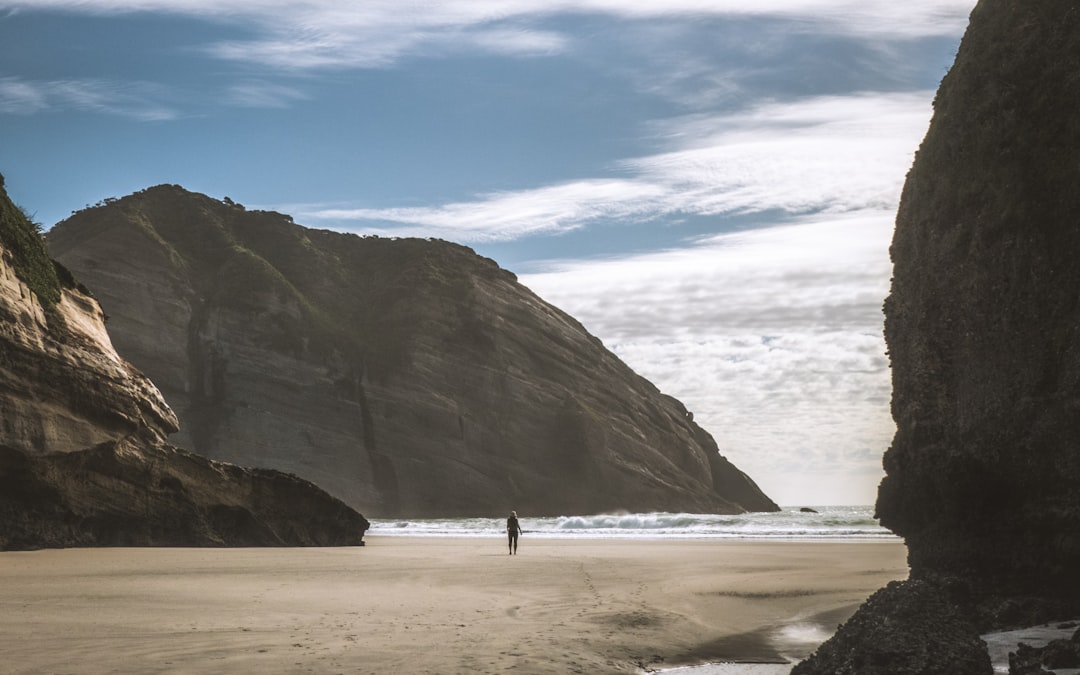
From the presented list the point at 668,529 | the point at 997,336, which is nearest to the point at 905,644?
the point at 997,336

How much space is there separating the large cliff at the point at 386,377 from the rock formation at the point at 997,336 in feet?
195

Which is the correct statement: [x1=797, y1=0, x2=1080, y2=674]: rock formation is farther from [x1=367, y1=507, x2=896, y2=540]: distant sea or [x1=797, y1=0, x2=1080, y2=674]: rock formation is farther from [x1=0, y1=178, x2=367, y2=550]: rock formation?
[x1=367, y1=507, x2=896, y2=540]: distant sea

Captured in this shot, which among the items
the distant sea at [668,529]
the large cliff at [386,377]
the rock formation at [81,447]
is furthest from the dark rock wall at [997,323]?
the large cliff at [386,377]

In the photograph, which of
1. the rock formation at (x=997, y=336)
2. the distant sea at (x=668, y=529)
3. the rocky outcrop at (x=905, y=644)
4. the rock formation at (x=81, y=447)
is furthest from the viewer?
the distant sea at (x=668, y=529)

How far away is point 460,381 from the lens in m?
79.7

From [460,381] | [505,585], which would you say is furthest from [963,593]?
[460,381]

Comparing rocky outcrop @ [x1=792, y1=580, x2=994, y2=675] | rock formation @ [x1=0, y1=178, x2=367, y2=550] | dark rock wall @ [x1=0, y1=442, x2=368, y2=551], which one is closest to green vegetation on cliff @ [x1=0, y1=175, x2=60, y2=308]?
rock formation @ [x1=0, y1=178, x2=367, y2=550]

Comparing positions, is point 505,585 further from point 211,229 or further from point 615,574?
point 211,229

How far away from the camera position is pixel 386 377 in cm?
7888

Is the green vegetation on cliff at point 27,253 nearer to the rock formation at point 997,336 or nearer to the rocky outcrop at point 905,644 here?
the rock formation at point 997,336

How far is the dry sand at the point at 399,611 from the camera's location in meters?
9.55

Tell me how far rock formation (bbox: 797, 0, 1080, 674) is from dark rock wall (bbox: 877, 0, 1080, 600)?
2 centimetres

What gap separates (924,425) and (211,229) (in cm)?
8502

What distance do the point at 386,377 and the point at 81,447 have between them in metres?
57.3
